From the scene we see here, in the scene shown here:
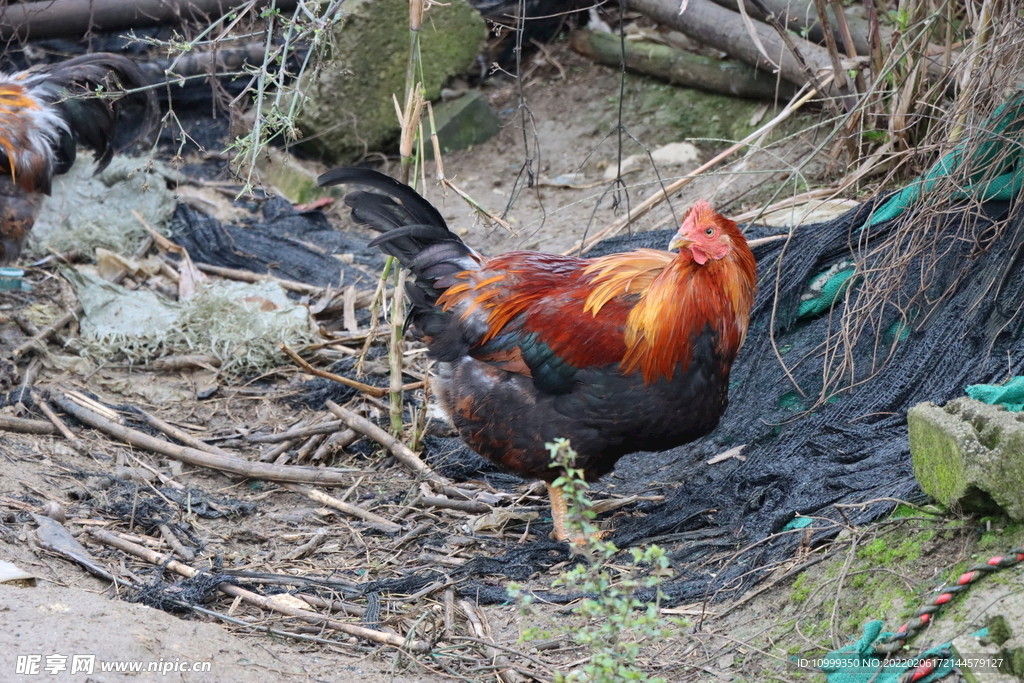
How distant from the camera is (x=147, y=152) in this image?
811 centimetres

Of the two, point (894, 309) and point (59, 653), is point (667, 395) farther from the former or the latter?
point (59, 653)

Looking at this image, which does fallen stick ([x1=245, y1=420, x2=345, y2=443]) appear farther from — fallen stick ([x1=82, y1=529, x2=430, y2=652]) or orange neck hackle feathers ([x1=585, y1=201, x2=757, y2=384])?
orange neck hackle feathers ([x1=585, y1=201, x2=757, y2=384])

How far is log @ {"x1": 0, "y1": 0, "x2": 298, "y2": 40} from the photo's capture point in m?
7.73

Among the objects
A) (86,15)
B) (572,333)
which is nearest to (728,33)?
(572,333)

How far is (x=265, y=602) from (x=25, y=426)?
6.93 ft

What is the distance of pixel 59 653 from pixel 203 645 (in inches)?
17.6

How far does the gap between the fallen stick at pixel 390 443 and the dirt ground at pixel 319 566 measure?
85 millimetres

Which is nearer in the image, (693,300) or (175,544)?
(693,300)

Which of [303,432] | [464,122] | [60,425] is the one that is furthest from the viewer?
[464,122]

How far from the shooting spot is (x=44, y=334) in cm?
579

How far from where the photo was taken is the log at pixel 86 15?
7.73m

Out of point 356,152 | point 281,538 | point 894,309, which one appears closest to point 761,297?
point 894,309

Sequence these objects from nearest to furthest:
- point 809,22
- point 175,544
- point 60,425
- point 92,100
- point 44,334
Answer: point 175,544 → point 60,425 → point 44,334 → point 92,100 → point 809,22

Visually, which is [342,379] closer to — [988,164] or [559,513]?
[559,513]
